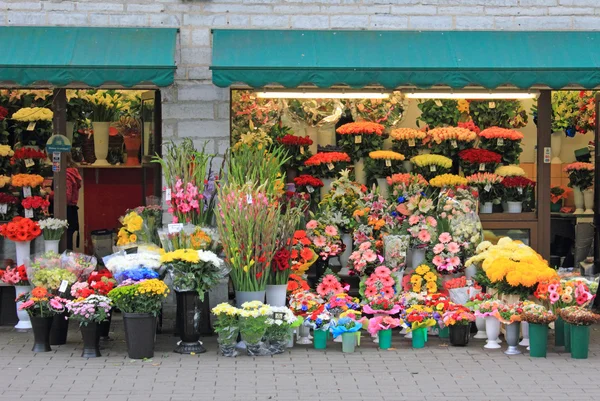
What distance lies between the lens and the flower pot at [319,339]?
1038 cm

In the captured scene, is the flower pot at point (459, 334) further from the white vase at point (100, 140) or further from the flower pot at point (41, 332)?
the white vase at point (100, 140)

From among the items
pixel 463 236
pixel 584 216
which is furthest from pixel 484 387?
pixel 584 216

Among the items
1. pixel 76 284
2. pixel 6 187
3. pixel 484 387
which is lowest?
pixel 484 387

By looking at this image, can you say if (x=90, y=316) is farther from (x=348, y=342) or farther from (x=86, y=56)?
(x=86, y=56)

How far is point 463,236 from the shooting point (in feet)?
38.3

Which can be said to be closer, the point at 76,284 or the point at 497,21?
the point at 76,284

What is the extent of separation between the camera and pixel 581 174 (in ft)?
45.9

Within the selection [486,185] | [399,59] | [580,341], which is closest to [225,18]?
[399,59]

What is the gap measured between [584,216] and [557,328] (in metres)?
3.92

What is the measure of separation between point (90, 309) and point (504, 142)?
5.68 meters

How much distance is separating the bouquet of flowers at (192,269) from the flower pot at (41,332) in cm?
134

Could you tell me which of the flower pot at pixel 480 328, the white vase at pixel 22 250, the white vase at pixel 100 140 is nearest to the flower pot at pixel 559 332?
the flower pot at pixel 480 328

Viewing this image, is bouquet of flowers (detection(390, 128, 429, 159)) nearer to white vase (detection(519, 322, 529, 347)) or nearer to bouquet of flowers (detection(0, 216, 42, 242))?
white vase (detection(519, 322, 529, 347))

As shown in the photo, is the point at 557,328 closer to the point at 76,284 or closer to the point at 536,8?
the point at 536,8
